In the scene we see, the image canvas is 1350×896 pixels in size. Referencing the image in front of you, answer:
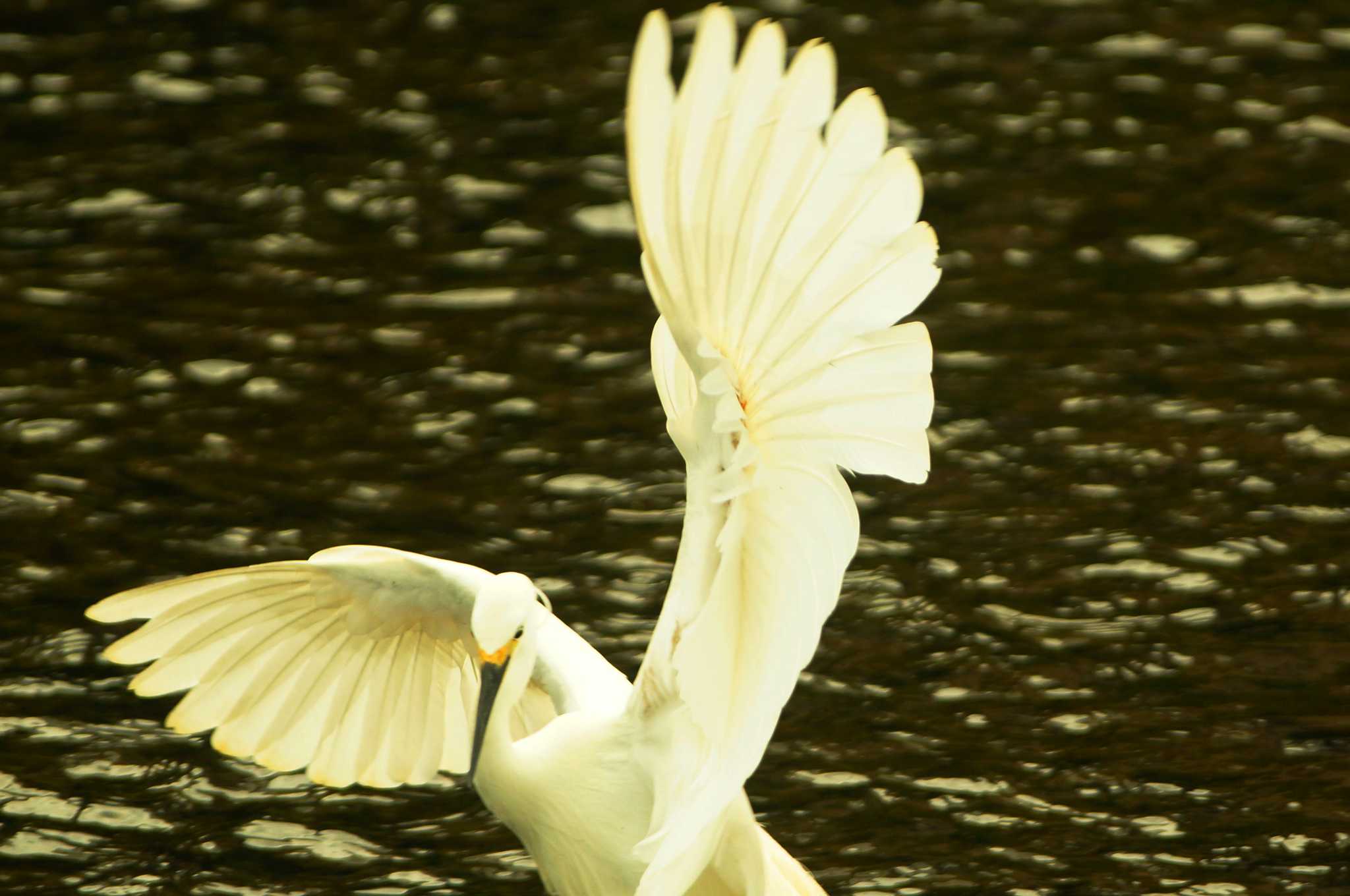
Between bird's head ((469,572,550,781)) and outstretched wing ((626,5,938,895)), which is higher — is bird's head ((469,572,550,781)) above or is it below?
below

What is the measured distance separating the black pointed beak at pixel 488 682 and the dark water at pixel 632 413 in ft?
3.98

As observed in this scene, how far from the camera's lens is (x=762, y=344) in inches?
133

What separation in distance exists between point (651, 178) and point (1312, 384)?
189 inches

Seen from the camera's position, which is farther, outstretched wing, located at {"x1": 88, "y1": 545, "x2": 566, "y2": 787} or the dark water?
the dark water

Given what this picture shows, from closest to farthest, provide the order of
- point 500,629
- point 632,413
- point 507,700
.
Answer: point 500,629
point 507,700
point 632,413

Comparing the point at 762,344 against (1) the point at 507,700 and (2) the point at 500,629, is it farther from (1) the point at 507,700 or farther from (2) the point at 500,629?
(1) the point at 507,700

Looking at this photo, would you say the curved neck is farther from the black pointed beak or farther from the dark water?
the dark water

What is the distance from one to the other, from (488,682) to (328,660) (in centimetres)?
75

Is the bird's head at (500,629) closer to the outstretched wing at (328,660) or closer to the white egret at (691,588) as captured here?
the white egret at (691,588)

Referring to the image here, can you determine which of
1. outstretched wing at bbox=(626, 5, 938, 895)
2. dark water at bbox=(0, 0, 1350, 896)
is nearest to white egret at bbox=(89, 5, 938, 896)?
outstretched wing at bbox=(626, 5, 938, 895)

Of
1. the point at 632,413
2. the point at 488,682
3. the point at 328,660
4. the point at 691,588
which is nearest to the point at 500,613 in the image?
the point at 488,682

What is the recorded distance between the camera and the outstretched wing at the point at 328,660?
15.3 feet

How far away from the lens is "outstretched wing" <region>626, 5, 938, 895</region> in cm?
306

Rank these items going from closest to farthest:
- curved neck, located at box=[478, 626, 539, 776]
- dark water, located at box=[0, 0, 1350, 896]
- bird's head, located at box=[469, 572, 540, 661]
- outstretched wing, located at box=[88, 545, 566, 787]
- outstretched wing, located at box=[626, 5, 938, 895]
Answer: outstretched wing, located at box=[626, 5, 938, 895], bird's head, located at box=[469, 572, 540, 661], curved neck, located at box=[478, 626, 539, 776], outstretched wing, located at box=[88, 545, 566, 787], dark water, located at box=[0, 0, 1350, 896]
